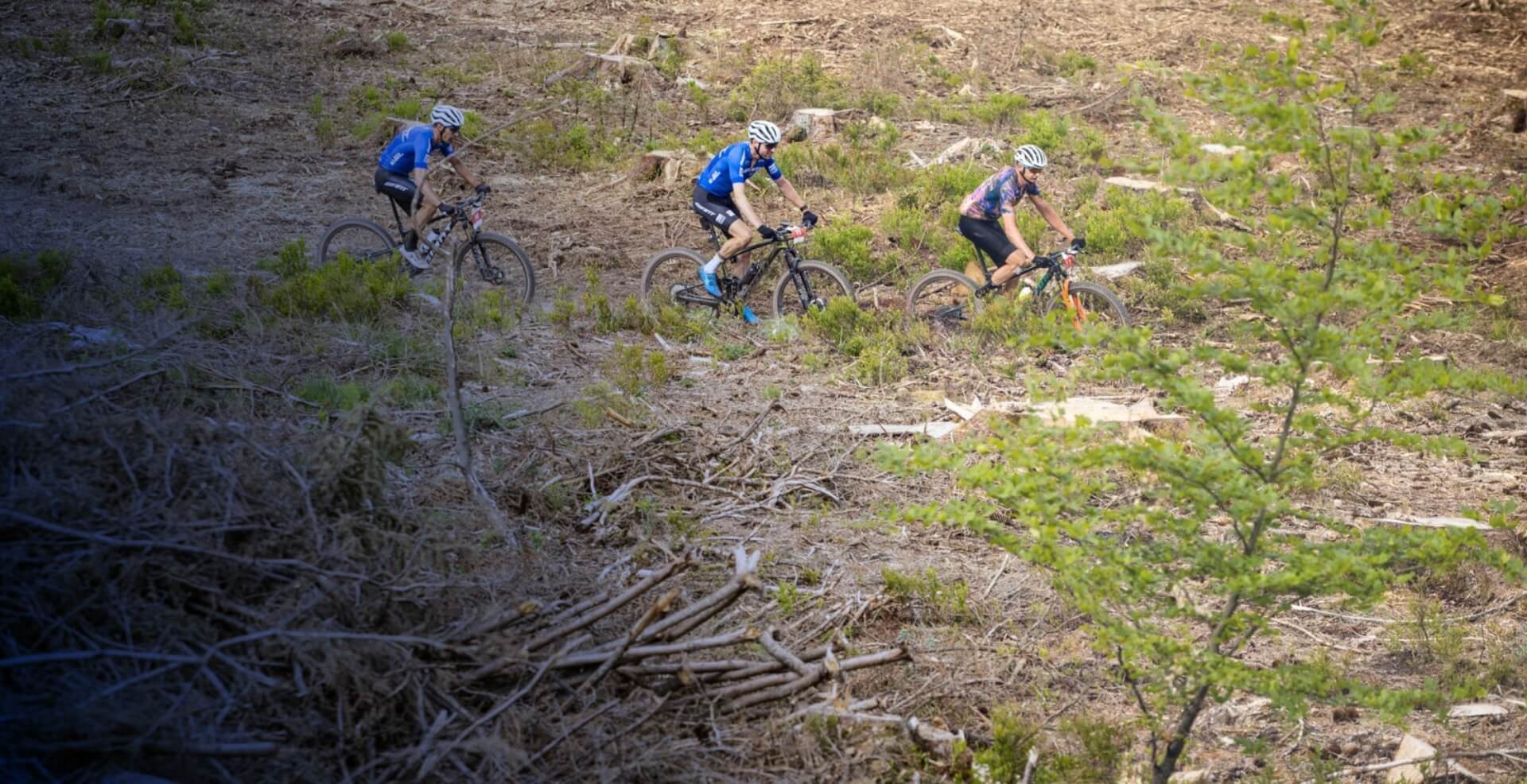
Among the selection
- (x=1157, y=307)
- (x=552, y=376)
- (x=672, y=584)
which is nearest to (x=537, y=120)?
(x=552, y=376)

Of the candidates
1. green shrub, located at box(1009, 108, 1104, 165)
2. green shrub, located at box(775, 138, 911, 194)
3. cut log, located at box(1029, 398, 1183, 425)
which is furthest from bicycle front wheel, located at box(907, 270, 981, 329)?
green shrub, located at box(1009, 108, 1104, 165)

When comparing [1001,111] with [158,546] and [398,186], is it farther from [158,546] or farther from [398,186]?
[158,546]

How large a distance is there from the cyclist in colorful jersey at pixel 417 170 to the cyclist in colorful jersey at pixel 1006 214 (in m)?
4.74

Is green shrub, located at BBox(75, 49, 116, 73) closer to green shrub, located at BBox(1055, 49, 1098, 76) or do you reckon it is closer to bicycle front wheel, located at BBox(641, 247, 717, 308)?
bicycle front wheel, located at BBox(641, 247, 717, 308)

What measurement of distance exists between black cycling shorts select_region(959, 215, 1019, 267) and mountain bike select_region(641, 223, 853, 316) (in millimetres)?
1326

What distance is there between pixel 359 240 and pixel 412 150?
1080 mm

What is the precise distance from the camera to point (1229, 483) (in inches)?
150

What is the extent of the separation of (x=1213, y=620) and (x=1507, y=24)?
1967 cm

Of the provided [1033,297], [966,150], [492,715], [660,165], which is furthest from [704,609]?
[966,150]

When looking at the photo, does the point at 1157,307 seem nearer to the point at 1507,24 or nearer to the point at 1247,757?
the point at 1247,757

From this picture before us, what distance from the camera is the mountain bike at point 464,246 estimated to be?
1012 cm

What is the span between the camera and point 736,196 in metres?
9.92

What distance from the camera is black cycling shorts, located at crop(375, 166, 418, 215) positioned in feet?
33.8

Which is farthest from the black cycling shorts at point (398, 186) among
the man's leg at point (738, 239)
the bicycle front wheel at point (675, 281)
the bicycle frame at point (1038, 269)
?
the bicycle frame at point (1038, 269)
